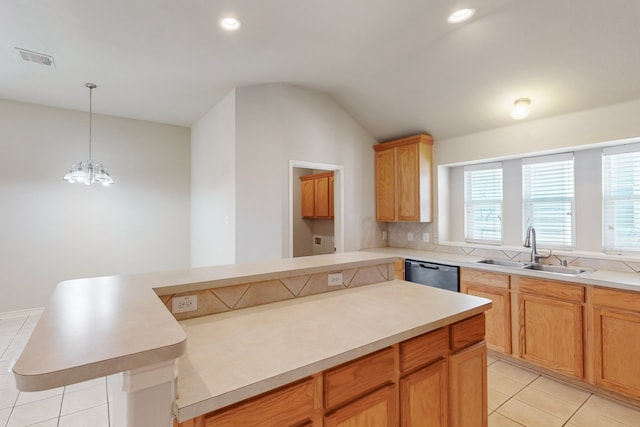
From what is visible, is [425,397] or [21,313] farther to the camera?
[21,313]

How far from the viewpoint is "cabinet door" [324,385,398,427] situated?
116 cm

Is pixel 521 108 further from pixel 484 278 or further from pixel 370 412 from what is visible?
pixel 370 412

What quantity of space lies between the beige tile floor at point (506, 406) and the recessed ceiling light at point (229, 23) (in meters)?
3.05

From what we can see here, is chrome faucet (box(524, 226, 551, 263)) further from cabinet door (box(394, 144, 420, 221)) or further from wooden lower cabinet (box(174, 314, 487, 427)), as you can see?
wooden lower cabinet (box(174, 314, 487, 427))

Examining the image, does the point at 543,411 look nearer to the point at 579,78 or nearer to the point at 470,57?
the point at 579,78

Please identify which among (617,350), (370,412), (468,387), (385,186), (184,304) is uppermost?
(385,186)

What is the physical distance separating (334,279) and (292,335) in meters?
0.71

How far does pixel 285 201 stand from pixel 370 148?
172cm

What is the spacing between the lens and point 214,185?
14.6ft

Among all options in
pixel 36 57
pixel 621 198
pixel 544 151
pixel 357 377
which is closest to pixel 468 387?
pixel 357 377

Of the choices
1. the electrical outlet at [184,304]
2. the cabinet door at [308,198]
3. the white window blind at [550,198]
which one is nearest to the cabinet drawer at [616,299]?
the white window blind at [550,198]

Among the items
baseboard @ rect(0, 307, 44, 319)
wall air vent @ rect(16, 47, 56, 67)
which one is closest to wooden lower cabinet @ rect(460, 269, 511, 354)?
wall air vent @ rect(16, 47, 56, 67)

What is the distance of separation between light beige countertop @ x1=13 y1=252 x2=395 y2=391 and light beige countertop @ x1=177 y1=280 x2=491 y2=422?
184 millimetres

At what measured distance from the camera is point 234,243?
3740mm
